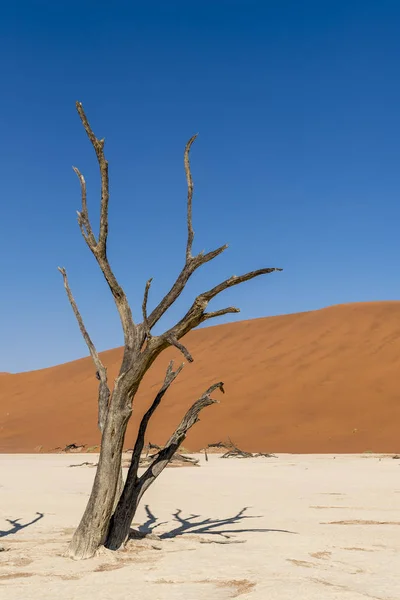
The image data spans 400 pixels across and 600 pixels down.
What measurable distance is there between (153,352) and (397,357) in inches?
1437

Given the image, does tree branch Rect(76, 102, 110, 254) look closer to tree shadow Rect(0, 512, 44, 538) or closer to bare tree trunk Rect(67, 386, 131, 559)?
bare tree trunk Rect(67, 386, 131, 559)

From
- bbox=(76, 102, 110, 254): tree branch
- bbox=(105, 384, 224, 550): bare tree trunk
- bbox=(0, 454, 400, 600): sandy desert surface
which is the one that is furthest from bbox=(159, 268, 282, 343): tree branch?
bbox=(0, 454, 400, 600): sandy desert surface

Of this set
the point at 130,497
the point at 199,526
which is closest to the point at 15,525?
the point at 199,526

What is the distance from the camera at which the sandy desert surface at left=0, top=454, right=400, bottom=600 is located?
5.65m

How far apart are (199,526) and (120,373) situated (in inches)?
134

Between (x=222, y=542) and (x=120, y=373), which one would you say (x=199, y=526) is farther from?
(x=120, y=373)

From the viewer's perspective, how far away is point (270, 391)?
133 ft

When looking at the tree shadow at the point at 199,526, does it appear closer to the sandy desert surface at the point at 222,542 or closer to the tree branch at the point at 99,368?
the sandy desert surface at the point at 222,542

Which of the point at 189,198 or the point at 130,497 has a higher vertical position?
the point at 189,198

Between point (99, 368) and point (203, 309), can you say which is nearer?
point (203, 309)

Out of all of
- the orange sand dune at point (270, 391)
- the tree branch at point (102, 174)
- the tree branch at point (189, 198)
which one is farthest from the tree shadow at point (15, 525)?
the orange sand dune at point (270, 391)

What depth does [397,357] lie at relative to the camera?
41656 millimetres

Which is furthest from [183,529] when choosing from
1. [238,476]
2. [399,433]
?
[399,433]

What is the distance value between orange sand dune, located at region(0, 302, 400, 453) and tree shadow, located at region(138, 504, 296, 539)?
1936 centimetres
